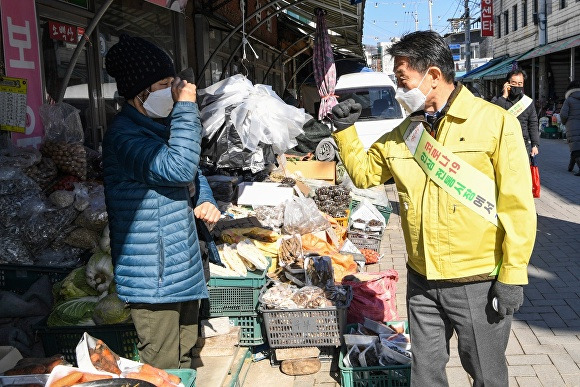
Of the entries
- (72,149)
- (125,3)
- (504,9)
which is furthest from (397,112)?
(504,9)

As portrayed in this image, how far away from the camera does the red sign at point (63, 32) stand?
602cm

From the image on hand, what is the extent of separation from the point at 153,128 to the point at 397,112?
11538mm

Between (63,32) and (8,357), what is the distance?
3.86 m

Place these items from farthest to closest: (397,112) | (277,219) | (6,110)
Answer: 1. (397,112)
2. (277,219)
3. (6,110)

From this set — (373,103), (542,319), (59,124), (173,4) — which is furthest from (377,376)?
(373,103)

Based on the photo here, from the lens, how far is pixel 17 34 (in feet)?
17.3

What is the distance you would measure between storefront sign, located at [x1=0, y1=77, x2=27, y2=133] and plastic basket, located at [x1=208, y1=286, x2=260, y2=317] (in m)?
2.09

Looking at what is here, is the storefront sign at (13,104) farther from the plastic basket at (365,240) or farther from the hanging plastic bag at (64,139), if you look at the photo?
the plastic basket at (365,240)

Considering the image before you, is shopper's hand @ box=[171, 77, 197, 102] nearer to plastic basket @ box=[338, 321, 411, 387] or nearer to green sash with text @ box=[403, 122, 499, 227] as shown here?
green sash with text @ box=[403, 122, 499, 227]

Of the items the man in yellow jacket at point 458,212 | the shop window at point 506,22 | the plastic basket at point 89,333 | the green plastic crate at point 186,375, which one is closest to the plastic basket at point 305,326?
the plastic basket at point 89,333

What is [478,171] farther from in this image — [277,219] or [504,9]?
[504,9]

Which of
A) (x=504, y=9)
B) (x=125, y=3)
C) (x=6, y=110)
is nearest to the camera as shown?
(x=6, y=110)

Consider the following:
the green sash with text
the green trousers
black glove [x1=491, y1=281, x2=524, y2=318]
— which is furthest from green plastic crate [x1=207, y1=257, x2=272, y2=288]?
black glove [x1=491, y1=281, x2=524, y2=318]

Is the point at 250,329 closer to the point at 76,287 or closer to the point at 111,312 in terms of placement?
the point at 111,312
